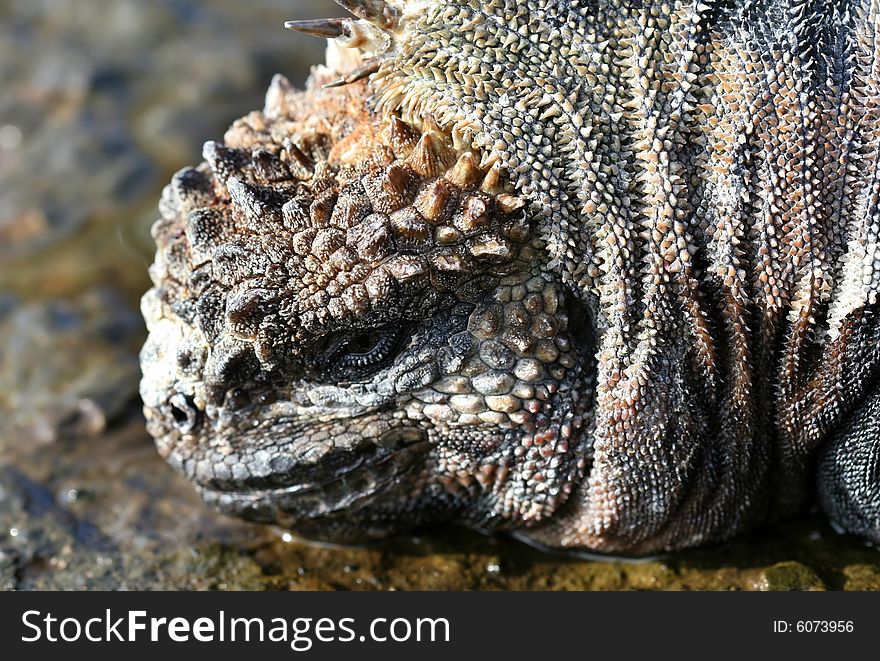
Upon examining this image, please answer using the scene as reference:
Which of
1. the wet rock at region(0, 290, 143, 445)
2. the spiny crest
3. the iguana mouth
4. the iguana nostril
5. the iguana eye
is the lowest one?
the wet rock at region(0, 290, 143, 445)

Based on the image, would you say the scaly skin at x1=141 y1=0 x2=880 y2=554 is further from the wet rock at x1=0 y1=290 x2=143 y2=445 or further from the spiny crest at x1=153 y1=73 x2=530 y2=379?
the wet rock at x1=0 y1=290 x2=143 y2=445

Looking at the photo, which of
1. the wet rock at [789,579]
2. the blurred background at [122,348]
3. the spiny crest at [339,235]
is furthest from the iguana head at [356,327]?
the wet rock at [789,579]

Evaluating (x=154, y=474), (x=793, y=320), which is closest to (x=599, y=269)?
(x=793, y=320)

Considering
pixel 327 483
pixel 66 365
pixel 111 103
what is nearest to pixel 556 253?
pixel 327 483

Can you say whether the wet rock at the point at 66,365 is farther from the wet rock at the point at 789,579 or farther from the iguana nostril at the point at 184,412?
the wet rock at the point at 789,579

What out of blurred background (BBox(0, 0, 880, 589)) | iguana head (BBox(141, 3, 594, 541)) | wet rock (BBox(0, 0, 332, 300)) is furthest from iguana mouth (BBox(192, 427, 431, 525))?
wet rock (BBox(0, 0, 332, 300))

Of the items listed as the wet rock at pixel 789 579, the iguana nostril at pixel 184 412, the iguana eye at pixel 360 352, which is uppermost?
the iguana eye at pixel 360 352

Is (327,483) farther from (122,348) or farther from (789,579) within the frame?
(122,348)
